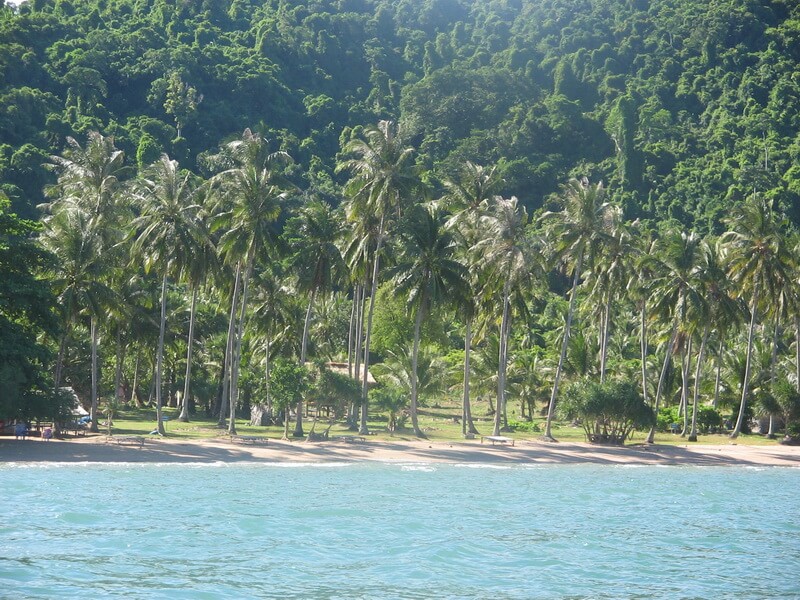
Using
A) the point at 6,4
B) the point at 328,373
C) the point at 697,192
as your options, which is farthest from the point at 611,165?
the point at 328,373

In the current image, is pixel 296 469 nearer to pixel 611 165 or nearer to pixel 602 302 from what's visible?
pixel 602 302

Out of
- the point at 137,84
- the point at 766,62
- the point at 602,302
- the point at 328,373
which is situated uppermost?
the point at 766,62

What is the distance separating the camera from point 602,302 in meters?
60.9

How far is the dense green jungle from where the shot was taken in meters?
47.2

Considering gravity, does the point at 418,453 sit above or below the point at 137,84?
below

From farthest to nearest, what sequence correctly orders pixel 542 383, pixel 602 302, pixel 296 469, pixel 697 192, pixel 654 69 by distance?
pixel 654 69 → pixel 697 192 → pixel 542 383 → pixel 602 302 → pixel 296 469

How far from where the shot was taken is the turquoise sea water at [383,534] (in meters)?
21.0

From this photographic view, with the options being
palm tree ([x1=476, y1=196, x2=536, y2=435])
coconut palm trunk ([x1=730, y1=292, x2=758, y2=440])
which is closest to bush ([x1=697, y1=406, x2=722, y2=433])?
coconut palm trunk ([x1=730, y1=292, x2=758, y2=440])

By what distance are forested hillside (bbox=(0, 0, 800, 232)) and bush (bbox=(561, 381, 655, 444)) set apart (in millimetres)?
60708

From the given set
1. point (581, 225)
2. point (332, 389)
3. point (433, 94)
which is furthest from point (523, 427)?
point (433, 94)

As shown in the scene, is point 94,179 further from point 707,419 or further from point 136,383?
point 707,419

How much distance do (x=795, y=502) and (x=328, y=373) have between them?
2210 cm

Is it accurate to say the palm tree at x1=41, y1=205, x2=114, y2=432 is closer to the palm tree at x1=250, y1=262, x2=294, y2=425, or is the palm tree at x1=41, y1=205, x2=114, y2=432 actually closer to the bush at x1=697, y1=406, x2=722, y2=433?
the palm tree at x1=250, y1=262, x2=294, y2=425

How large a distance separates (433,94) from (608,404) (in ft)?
377
